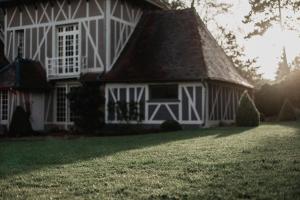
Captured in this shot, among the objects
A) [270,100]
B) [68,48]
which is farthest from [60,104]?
[270,100]

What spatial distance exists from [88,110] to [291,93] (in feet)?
52.0

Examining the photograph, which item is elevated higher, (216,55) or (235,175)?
(216,55)

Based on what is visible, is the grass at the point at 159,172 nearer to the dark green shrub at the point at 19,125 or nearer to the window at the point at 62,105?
the dark green shrub at the point at 19,125

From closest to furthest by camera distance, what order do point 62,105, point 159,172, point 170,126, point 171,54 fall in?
point 159,172 < point 170,126 < point 171,54 < point 62,105

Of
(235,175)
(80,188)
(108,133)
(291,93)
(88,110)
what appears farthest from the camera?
(291,93)

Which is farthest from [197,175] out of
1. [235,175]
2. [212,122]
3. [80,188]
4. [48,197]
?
[212,122]

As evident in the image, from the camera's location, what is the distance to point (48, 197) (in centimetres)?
722

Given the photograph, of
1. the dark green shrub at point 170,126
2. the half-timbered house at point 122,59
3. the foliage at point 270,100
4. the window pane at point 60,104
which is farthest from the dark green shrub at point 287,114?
the window pane at point 60,104

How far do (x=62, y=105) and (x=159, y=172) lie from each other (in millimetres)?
17020

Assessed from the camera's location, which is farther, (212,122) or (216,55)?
(216,55)

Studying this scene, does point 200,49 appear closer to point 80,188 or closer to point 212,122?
point 212,122

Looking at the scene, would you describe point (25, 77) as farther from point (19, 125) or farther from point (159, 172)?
point (159, 172)

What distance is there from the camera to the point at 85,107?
22.5 m

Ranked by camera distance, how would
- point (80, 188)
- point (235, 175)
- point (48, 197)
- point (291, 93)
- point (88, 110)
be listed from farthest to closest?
point (291, 93) < point (88, 110) < point (235, 175) < point (80, 188) < point (48, 197)
